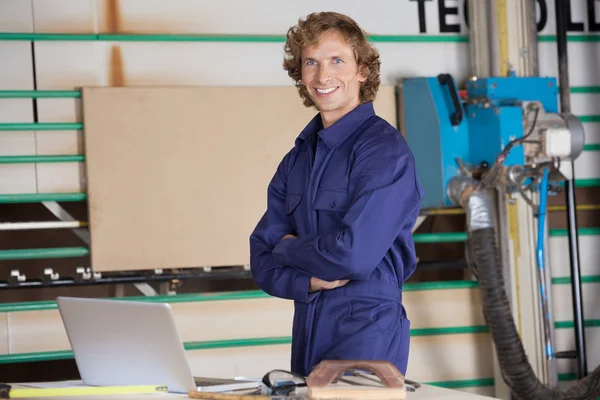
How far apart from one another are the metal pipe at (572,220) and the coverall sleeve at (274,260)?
210cm

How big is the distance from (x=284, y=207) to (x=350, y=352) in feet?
1.60

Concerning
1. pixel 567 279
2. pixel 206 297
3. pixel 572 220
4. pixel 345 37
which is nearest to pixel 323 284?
pixel 345 37

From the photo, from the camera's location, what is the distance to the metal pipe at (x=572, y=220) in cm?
414

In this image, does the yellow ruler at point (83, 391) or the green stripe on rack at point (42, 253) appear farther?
the green stripe on rack at point (42, 253)

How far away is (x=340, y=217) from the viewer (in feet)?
7.39

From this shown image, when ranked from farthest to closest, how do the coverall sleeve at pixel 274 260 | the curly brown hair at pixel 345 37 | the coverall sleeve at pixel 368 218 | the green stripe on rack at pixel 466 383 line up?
the green stripe on rack at pixel 466 383 → the curly brown hair at pixel 345 37 → the coverall sleeve at pixel 274 260 → the coverall sleeve at pixel 368 218

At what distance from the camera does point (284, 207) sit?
246 centimetres

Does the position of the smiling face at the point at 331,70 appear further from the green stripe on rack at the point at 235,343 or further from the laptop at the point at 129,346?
the green stripe on rack at the point at 235,343

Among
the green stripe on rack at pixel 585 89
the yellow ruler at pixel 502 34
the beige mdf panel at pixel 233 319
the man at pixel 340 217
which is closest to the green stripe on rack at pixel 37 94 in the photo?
the beige mdf panel at pixel 233 319

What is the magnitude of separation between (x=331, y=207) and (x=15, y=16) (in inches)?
86.7

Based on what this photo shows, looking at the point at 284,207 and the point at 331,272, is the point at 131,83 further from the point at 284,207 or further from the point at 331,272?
the point at 331,272

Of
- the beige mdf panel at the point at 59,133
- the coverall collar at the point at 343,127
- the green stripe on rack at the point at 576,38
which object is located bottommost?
the coverall collar at the point at 343,127

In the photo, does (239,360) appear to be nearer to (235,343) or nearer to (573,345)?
(235,343)

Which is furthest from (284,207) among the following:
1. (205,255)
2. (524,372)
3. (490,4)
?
(490,4)
